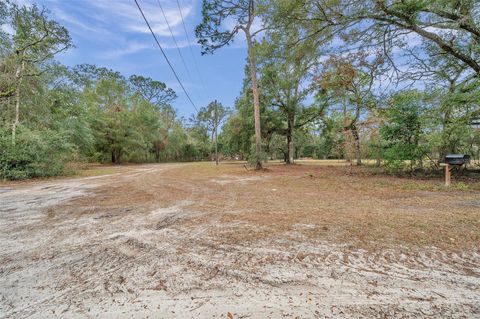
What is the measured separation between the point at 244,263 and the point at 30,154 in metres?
12.5

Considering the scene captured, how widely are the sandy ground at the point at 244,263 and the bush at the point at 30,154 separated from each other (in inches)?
309

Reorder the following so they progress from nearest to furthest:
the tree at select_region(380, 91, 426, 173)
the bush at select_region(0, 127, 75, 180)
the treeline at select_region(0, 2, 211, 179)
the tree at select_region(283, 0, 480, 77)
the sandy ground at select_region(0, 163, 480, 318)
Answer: the sandy ground at select_region(0, 163, 480, 318) → the tree at select_region(283, 0, 480, 77) → the tree at select_region(380, 91, 426, 173) → the bush at select_region(0, 127, 75, 180) → the treeline at select_region(0, 2, 211, 179)

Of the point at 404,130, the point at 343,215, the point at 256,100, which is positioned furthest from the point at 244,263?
the point at 256,100

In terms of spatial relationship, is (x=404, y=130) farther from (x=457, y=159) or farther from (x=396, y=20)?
(x=396, y=20)

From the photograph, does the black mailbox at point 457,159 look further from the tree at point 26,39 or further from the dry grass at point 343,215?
the tree at point 26,39

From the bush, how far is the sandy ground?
25.7 feet

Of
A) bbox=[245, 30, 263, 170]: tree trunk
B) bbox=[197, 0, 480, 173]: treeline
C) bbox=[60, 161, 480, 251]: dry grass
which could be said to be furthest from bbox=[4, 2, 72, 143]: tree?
bbox=[245, 30, 263, 170]: tree trunk

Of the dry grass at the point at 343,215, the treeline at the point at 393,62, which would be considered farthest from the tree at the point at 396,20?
the dry grass at the point at 343,215

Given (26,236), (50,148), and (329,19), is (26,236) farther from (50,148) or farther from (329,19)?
(50,148)

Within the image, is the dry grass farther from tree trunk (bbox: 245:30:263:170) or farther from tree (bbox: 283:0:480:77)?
tree trunk (bbox: 245:30:263:170)

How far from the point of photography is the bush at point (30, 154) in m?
9.34

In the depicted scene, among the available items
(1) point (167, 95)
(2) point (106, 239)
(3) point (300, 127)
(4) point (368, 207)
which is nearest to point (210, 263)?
(2) point (106, 239)

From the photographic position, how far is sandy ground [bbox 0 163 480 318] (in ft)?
5.01

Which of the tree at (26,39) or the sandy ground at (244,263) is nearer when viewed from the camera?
the sandy ground at (244,263)
